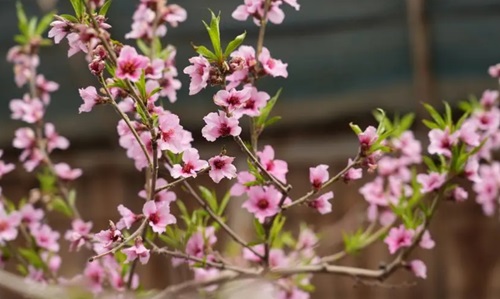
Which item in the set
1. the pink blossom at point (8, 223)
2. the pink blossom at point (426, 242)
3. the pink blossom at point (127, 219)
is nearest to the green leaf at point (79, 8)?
the pink blossom at point (127, 219)

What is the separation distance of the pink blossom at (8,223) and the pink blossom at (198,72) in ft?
1.77

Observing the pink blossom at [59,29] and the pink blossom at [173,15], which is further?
the pink blossom at [173,15]

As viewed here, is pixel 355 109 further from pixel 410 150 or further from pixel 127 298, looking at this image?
pixel 127 298

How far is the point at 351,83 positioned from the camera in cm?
306

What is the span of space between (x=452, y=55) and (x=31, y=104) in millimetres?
1879

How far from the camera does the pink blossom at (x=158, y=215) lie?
965 millimetres

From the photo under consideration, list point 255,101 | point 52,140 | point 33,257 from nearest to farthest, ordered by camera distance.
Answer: point 255,101 → point 33,257 → point 52,140

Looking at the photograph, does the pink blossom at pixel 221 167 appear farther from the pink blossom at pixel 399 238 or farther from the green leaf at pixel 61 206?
the green leaf at pixel 61 206

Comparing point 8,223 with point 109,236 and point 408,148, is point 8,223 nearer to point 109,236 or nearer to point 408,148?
point 109,236

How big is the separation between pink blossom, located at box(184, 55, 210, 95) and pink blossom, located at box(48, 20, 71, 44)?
15cm

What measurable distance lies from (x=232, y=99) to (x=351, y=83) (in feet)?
7.05

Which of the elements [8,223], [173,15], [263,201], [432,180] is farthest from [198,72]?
[8,223]

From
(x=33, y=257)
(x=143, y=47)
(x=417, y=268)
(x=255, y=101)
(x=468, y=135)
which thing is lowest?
(x=417, y=268)

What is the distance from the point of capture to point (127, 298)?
A: 1.26 m
